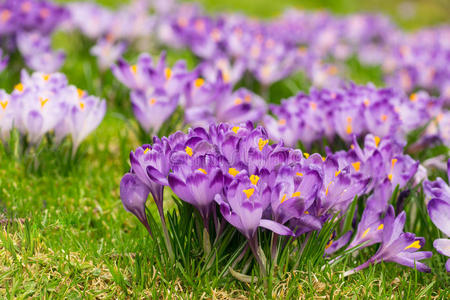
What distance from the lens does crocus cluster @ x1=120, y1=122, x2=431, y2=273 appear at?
1.85 m

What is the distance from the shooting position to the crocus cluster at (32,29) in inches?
165

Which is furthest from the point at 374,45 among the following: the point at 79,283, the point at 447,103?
the point at 79,283

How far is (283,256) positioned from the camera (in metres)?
2.05

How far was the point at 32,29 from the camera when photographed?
5.03m

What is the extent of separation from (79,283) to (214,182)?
2.61ft

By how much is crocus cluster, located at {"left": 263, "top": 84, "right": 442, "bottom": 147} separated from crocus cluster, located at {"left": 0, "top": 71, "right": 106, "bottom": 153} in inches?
48.5

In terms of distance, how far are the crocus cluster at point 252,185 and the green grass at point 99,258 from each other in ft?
0.56

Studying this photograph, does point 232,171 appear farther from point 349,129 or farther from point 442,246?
point 349,129

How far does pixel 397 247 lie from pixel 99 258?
4.47 ft

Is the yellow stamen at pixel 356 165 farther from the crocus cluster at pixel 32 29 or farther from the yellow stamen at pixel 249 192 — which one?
the crocus cluster at pixel 32 29

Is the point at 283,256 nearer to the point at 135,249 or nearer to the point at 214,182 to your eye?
the point at 214,182

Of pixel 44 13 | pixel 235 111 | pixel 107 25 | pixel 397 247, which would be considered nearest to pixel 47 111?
pixel 235 111

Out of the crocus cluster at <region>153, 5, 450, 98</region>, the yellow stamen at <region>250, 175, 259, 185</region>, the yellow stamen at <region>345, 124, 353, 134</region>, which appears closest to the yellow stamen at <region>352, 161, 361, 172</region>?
the yellow stamen at <region>345, 124, 353, 134</region>

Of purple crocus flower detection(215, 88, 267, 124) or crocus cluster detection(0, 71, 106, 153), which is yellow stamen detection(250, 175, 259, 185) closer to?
crocus cluster detection(0, 71, 106, 153)
